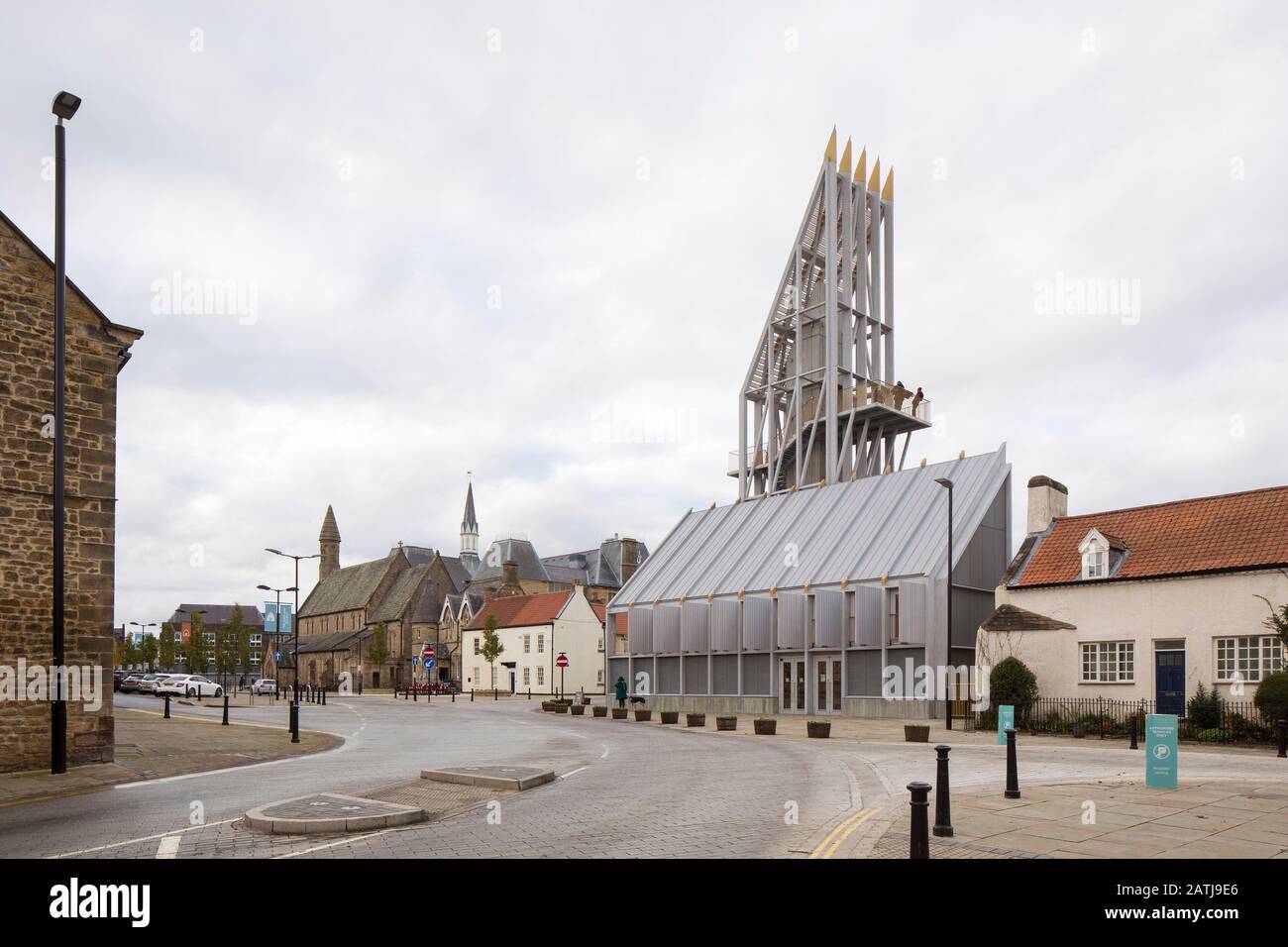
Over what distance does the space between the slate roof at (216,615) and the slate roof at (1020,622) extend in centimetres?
15183

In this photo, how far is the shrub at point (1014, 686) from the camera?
3353cm

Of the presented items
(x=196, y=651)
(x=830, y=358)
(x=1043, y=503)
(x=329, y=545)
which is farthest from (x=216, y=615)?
(x=1043, y=503)

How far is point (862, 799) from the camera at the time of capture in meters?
14.6

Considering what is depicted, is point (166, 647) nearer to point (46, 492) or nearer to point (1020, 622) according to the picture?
point (1020, 622)

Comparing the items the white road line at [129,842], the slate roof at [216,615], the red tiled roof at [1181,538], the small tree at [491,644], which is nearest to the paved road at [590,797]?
the white road line at [129,842]

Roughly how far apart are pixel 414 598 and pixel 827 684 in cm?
6743

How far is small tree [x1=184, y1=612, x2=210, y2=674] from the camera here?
4360 inches

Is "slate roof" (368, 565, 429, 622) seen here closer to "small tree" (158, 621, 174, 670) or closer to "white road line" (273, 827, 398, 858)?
"small tree" (158, 621, 174, 670)

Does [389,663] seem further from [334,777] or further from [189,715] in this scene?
[334,777]

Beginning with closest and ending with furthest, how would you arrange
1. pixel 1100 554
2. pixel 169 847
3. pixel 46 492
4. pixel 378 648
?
pixel 169 847
pixel 46 492
pixel 1100 554
pixel 378 648

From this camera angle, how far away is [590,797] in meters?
14.8
